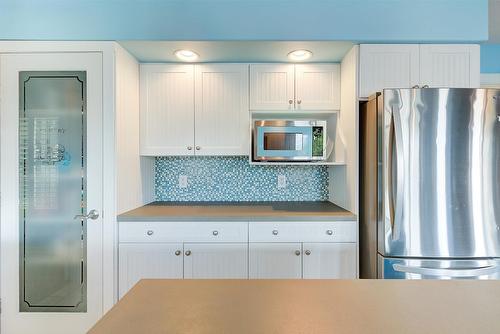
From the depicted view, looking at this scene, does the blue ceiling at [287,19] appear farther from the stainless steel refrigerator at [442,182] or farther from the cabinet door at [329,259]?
the cabinet door at [329,259]

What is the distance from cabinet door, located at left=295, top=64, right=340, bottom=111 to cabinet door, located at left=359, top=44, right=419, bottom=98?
331 mm

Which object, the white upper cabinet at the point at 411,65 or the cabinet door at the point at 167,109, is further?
the cabinet door at the point at 167,109

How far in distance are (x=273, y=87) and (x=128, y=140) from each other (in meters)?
1.19

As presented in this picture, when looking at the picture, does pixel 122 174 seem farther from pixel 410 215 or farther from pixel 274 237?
pixel 410 215

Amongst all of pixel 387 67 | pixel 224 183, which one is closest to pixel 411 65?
pixel 387 67

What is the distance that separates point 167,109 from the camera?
7.52 ft

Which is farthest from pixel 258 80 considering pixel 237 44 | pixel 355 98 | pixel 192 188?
pixel 192 188

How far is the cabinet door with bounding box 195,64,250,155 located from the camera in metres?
2.28

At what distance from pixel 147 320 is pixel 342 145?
188 centimetres

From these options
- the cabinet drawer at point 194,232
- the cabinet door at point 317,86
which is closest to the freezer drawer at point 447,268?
the cabinet drawer at point 194,232

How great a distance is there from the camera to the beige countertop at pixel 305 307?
0.60m

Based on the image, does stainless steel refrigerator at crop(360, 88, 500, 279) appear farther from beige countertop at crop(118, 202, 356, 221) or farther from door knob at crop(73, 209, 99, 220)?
door knob at crop(73, 209, 99, 220)

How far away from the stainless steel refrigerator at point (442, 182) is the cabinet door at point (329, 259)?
288 millimetres

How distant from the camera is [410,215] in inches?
65.2
